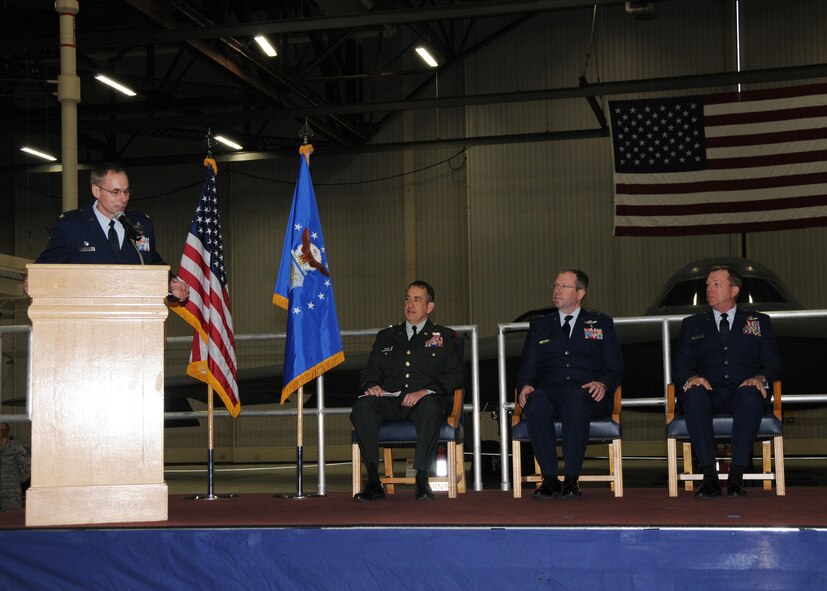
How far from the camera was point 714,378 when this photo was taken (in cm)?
530

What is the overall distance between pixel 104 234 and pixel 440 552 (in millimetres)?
2045

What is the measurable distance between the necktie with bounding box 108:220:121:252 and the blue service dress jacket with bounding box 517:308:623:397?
2.37 meters

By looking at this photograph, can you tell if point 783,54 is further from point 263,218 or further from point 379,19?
point 263,218

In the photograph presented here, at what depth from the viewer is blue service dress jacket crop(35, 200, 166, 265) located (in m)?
4.17

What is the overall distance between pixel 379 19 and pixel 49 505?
8480 millimetres

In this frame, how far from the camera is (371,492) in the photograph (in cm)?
519

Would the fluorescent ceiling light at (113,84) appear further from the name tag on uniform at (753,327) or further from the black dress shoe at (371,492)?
the name tag on uniform at (753,327)

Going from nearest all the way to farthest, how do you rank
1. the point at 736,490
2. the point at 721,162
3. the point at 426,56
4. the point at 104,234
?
the point at 104,234
the point at 736,490
the point at 721,162
the point at 426,56

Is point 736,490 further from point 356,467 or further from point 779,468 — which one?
point 356,467

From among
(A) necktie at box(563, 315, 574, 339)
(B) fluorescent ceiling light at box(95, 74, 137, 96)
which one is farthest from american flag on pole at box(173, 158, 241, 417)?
(B) fluorescent ceiling light at box(95, 74, 137, 96)

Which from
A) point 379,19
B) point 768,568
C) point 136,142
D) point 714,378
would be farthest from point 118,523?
point 136,142

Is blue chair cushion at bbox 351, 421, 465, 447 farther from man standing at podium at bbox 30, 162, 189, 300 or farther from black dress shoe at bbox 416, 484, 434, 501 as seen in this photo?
man standing at podium at bbox 30, 162, 189, 300

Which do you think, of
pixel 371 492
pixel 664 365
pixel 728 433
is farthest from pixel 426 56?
pixel 728 433

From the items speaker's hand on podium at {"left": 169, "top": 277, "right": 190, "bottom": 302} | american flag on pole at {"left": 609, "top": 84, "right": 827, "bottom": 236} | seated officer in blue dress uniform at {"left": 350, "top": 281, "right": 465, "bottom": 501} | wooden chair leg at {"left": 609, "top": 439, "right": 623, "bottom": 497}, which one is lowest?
wooden chair leg at {"left": 609, "top": 439, "right": 623, "bottom": 497}
